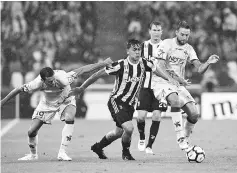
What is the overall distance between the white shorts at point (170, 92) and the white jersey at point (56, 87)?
1416 mm

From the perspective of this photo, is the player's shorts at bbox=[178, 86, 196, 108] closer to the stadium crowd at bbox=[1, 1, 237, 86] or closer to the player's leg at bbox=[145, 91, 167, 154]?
the player's leg at bbox=[145, 91, 167, 154]

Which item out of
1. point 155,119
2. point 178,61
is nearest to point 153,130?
point 155,119

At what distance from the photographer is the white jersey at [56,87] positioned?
9727 mm

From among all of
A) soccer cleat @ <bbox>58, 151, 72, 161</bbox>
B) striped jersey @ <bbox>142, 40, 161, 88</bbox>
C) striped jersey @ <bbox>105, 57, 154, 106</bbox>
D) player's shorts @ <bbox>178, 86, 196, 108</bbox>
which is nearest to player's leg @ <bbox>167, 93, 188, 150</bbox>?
player's shorts @ <bbox>178, 86, 196, 108</bbox>

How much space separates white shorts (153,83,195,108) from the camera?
34.0ft

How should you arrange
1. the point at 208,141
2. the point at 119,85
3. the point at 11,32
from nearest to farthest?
the point at 119,85 < the point at 208,141 < the point at 11,32

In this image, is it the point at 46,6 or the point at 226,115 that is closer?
the point at 226,115

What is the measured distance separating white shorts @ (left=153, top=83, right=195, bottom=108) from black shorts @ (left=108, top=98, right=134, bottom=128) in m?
0.84

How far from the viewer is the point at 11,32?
2011 centimetres

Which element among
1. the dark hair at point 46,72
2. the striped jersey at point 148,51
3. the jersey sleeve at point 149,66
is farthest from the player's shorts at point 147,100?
the dark hair at point 46,72

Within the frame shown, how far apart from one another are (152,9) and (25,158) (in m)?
11.4

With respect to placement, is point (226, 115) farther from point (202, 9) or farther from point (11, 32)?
point (11, 32)

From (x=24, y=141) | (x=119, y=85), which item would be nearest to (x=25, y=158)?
(x=119, y=85)

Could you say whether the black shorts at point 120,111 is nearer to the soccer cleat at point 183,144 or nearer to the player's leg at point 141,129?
the soccer cleat at point 183,144
